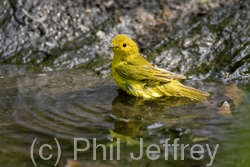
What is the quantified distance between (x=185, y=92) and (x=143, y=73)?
0.70 m

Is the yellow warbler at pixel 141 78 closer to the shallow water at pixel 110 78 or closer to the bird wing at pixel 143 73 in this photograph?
the bird wing at pixel 143 73

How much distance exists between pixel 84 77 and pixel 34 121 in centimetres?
201

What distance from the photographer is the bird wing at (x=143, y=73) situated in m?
6.58

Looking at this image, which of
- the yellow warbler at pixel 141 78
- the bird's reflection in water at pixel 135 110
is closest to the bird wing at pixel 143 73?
the yellow warbler at pixel 141 78

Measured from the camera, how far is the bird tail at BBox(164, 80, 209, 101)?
247 inches

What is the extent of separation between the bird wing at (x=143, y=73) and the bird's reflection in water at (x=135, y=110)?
29 cm

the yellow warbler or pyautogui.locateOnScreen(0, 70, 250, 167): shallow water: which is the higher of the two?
the yellow warbler

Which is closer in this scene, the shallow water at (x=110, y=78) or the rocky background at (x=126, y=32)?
the shallow water at (x=110, y=78)

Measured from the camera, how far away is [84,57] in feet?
25.9

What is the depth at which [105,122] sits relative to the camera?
5465 mm

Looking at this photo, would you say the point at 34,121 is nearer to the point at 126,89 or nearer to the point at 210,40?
the point at 126,89

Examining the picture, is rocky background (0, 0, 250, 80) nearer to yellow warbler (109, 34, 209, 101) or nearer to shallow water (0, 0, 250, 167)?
shallow water (0, 0, 250, 167)

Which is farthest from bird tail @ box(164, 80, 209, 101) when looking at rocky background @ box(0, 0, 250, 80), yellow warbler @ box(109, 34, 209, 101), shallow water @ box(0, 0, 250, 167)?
rocky background @ box(0, 0, 250, 80)

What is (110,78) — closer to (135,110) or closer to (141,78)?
(141,78)
